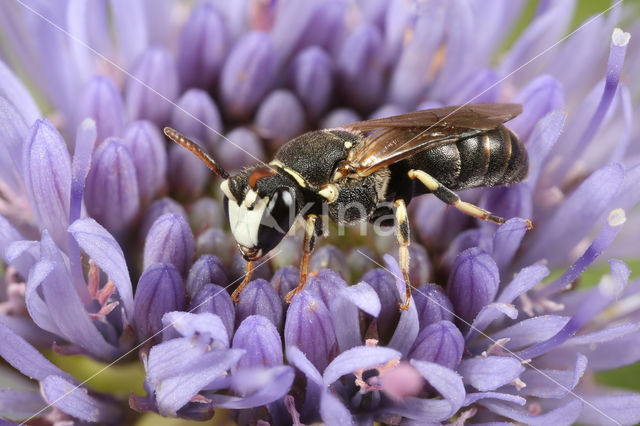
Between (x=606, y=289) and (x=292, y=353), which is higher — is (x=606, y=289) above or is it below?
above

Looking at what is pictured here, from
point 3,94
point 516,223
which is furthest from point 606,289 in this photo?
point 3,94

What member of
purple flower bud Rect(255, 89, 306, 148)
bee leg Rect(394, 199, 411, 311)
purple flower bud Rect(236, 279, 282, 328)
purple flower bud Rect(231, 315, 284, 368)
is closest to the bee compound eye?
purple flower bud Rect(236, 279, 282, 328)

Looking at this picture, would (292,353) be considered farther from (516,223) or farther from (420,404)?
(516,223)

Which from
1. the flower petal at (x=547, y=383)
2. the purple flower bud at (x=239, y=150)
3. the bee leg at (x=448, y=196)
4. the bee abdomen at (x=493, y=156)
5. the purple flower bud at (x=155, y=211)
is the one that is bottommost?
the flower petal at (x=547, y=383)

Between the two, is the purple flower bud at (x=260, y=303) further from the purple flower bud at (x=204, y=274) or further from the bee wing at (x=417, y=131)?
the bee wing at (x=417, y=131)

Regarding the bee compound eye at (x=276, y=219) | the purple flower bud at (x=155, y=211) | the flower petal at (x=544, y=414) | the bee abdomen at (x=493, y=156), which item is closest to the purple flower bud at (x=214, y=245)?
the purple flower bud at (x=155, y=211)

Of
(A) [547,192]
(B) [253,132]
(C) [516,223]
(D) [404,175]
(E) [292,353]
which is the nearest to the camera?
(E) [292,353]
